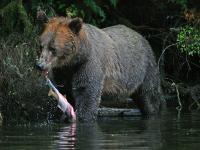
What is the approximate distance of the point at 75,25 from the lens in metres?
13.1

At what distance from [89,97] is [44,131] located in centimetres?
185

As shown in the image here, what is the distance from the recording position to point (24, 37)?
15.3m

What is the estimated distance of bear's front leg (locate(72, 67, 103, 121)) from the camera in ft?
43.4

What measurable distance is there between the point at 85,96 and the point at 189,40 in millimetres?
3459

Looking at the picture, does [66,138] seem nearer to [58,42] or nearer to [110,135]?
[110,135]

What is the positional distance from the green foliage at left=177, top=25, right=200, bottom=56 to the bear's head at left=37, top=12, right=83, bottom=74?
342cm

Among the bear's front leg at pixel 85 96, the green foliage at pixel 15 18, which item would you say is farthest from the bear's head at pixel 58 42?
the green foliage at pixel 15 18

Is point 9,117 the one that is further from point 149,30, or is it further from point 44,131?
point 149,30

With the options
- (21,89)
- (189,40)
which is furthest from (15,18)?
(189,40)

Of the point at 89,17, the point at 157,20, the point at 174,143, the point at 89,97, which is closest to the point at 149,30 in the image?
the point at 157,20

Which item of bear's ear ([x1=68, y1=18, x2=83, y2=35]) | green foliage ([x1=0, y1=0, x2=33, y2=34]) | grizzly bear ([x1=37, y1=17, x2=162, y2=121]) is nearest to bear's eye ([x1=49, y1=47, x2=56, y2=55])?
grizzly bear ([x1=37, y1=17, x2=162, y2=121])

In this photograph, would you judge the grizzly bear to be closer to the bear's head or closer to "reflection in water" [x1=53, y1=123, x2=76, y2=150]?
the bear's head

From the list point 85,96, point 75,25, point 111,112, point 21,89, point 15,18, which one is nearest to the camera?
point 75,25

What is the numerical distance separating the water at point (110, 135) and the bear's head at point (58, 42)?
3.41 feet
